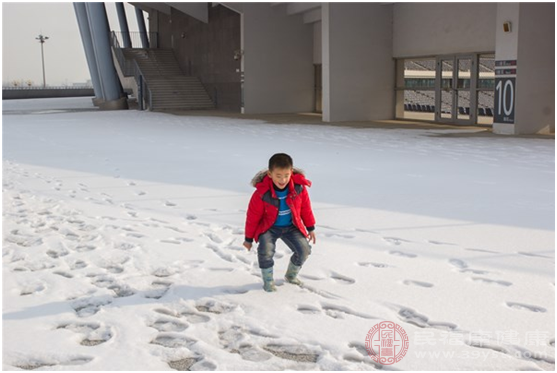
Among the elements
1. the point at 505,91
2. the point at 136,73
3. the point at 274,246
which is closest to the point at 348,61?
the point at 505,91

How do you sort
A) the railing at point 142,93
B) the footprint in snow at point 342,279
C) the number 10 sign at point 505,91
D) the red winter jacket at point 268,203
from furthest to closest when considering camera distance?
the railing at point 142,93, the number 10 sign at point 505,91, the footprint in snow at point 342,279, the red winter jacket at point 268,203

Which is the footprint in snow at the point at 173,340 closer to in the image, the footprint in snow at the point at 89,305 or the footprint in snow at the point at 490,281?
the footprint in snow at the point at 89,305

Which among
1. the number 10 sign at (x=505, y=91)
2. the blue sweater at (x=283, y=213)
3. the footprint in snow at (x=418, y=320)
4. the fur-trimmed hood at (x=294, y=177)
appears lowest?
the footprint in snow at (x=418, y=320)

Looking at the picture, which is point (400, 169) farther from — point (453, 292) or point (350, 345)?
point (350, 345)

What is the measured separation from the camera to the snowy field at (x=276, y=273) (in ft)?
10.9

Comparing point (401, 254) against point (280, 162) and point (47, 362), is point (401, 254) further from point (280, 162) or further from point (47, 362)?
point (47, 362)

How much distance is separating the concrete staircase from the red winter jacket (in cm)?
3183

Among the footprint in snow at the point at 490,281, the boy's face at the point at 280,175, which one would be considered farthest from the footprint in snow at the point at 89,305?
the footprint in snow at the point at 490,281

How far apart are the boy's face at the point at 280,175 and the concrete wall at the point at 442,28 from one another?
18105 millimetres

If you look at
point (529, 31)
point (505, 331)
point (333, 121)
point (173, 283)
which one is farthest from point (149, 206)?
point (333, 121)

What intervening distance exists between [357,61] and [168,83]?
1654cm

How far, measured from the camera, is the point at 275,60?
102ft

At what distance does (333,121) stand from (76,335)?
70.4 ft

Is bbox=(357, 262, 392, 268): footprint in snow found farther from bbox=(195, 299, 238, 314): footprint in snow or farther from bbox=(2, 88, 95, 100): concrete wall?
bbox=(2, 88, 95, 100): concrete wall
